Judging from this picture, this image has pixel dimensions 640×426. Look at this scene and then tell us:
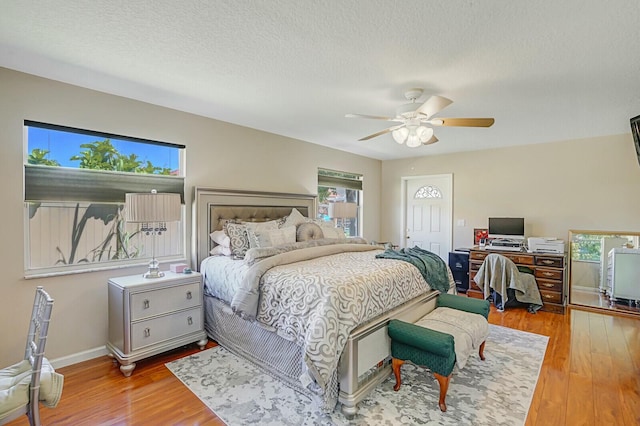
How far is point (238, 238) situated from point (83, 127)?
1737mm

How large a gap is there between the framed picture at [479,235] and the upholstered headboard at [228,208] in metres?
3.13

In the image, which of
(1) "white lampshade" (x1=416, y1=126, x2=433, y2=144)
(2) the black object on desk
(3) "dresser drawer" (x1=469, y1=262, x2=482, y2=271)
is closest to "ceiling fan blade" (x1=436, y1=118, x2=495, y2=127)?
(1) "white lampshade" (x1=416, y1=126, x2=433, y2=144)

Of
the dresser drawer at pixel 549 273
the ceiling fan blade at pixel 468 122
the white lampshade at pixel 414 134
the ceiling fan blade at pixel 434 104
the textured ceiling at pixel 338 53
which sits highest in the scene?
the textured ceiling at pixel 338 53

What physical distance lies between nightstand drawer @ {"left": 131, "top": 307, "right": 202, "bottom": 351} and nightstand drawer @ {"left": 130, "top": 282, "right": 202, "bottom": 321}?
0.06 meters

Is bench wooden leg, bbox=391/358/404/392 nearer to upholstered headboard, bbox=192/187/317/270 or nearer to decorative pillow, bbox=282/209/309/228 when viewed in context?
Result: decorative pillow, bbox=282/209/309/228

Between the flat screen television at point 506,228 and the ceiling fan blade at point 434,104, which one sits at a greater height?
the ceiling fan blade at point 434,104

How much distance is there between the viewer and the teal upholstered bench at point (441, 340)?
7.03ft

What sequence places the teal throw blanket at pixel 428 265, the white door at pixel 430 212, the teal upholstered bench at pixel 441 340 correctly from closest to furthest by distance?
1. the teal upholstered bench at pixel 441 340
2. the teal throw blanket at pixel 428 265
3. the white door at pixel 430 212

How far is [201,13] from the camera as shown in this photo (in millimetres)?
1775

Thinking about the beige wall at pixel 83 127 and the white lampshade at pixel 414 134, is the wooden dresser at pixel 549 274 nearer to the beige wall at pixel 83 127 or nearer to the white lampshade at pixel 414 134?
the white lampshade at pixel 414 134

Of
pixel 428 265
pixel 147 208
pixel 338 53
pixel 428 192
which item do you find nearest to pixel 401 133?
pixel 338 53

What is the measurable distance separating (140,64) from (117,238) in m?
1.69

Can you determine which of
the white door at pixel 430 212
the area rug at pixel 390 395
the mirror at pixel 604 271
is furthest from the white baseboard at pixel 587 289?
the area rug at pixel 390 395

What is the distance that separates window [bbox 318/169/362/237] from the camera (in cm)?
546
